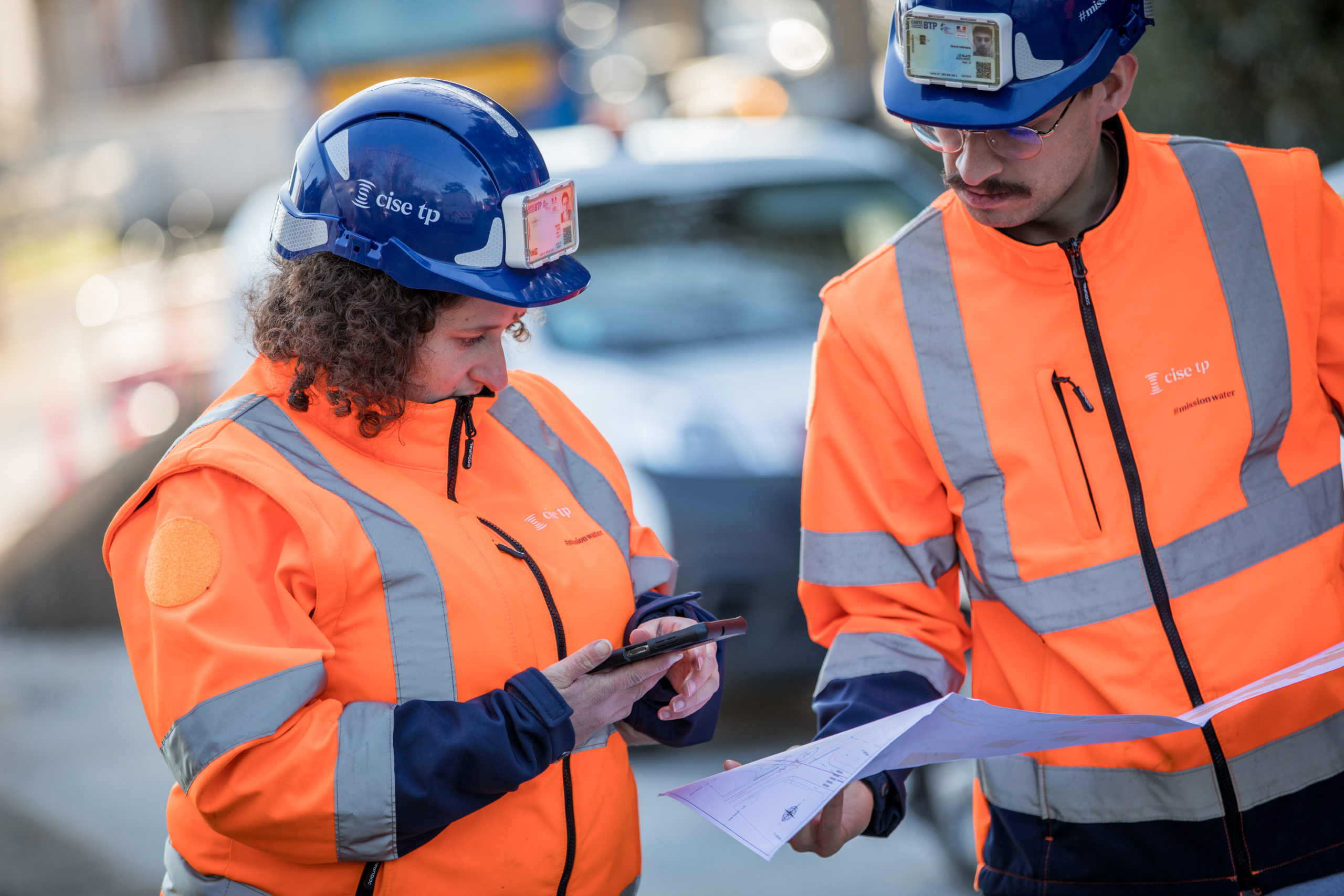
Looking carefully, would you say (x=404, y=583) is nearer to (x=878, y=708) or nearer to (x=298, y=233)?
(x=298, y=233)

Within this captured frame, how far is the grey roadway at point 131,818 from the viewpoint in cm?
400

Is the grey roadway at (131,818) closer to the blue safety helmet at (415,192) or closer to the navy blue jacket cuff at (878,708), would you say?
the navy blue jacket cuff at (878,708)

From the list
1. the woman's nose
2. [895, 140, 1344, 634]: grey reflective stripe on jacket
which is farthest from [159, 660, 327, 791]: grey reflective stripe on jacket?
[895, 140, 1344, 634]: grey reflective stripe on jacket

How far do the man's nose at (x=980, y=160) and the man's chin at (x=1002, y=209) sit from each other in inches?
1.5

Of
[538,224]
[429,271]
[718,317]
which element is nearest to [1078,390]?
[538,224]

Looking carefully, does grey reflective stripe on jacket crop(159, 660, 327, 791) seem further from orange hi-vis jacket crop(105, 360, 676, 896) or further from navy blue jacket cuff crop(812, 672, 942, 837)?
navy blue jacket cuff crop(812, 672, 942, 837)

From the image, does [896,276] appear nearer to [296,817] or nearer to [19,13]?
[296,817]

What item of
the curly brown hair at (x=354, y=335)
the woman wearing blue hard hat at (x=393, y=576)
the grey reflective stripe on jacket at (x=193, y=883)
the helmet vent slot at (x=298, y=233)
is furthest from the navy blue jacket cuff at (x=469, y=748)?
the helmet vent slot at (x=298, y=233)

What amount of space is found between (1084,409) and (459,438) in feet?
3.08

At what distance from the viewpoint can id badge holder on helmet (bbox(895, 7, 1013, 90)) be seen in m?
1.93

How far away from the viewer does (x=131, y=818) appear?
4637mm

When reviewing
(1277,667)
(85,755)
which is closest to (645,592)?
(1277,667)

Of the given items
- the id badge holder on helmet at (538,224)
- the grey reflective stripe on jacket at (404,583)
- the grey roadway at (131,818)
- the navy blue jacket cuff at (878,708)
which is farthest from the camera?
the grey roadway at (131,818)

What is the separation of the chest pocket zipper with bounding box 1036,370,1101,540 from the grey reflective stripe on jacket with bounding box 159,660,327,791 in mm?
1121
